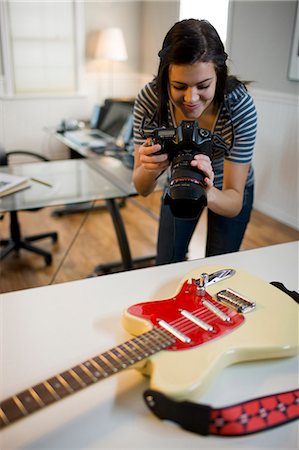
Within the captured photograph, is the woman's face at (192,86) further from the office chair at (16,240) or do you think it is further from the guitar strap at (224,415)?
the office chair at (16,240)

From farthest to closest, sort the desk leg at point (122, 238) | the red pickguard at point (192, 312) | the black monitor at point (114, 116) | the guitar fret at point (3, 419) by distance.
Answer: the black monitor at point (114, 116)
the desk leg at point (122, 238)
the red pickguard at point (192, 312)
the guitar fret at point (3, 419)

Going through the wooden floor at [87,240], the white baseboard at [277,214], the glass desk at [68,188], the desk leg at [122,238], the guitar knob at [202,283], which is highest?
the guitar knob at [202,283]

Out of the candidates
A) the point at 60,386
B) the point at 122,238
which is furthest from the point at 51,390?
the point at 122,238

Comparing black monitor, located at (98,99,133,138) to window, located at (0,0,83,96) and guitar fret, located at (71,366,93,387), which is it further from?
guitar fret, located at (71,366,93,387)

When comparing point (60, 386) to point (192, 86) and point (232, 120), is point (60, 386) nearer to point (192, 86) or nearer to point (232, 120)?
point (192, 86)

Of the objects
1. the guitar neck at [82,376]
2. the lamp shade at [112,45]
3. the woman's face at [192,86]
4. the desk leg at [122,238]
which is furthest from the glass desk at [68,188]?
the lamp shade at [112,45]

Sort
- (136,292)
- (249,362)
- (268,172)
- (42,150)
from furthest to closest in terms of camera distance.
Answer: (42,150) → (268,172) → (136,292) → (249,362)

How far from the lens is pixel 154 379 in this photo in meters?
0.49

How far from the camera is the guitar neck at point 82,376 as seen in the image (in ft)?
1.44

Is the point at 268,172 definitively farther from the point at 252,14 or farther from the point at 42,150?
the point at 42,150

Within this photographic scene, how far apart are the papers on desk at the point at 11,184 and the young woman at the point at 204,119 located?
71 cm

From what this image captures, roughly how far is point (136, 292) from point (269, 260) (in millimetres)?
319

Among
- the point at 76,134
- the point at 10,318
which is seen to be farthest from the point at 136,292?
the point at 76,134

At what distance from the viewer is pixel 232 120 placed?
0.88 metres
